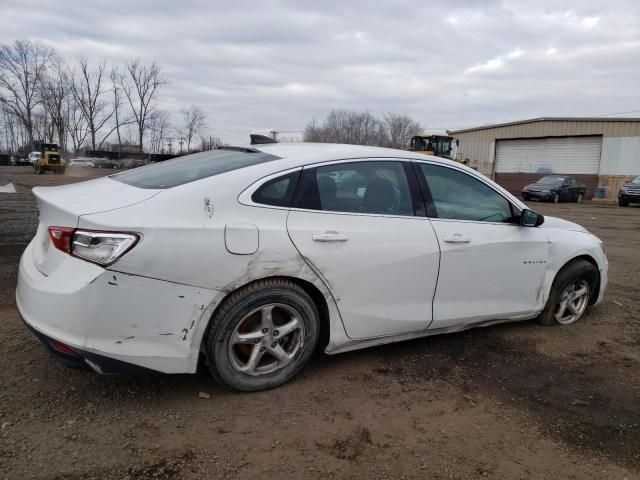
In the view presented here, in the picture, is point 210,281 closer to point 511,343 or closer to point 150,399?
point 150,399

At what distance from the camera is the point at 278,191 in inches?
114

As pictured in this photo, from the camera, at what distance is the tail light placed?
2.37 metres

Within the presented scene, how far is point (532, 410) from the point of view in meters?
2.91

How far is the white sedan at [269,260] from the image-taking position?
2424 millimetres

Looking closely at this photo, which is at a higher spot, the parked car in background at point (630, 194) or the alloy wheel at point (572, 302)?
the parked car in background at point (630, 194)

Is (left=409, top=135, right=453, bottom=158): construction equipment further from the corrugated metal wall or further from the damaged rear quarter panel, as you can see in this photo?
the damaged rear quarter panel

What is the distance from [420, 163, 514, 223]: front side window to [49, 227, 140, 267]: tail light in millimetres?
2120

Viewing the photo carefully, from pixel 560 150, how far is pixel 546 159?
1.06 metres

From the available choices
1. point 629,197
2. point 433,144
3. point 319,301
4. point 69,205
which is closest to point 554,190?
point 629,197

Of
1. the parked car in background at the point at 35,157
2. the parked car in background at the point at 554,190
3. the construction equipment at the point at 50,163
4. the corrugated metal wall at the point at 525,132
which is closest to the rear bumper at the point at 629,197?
the parked car in background at the point at 554,190

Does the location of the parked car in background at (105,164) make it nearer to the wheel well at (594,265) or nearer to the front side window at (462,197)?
the front side window at (462,197)

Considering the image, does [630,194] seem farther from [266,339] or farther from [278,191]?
[266,339]

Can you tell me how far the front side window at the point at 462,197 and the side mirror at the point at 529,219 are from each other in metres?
0.09

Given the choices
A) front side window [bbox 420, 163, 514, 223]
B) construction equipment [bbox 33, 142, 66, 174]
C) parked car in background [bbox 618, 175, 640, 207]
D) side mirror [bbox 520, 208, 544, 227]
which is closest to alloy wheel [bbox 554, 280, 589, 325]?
side mirror [bbox 520, 208, 544, 227]
